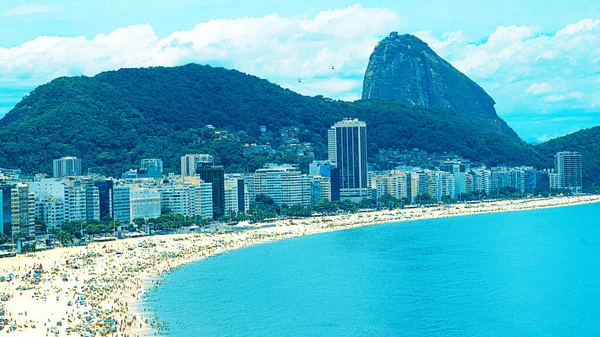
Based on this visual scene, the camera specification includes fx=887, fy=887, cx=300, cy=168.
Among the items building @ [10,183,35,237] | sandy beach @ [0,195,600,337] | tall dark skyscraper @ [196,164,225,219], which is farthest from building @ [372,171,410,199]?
building @ [10,183,35,237]

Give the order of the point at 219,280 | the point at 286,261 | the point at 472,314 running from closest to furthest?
the point at 472,314 < the point at 219,280 < the point at 286,261

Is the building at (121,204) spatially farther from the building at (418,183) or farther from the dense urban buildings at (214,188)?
the building at (418,183)

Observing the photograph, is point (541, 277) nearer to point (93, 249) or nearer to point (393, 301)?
point (393, 301)

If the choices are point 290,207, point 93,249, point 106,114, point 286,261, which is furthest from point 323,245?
point 106,114

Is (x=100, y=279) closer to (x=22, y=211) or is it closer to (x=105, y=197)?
(x=22, y=211)

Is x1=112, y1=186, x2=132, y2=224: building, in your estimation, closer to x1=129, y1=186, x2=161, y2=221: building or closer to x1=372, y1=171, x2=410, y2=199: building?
x1=129, y1=186, x2=161, y2=221: building

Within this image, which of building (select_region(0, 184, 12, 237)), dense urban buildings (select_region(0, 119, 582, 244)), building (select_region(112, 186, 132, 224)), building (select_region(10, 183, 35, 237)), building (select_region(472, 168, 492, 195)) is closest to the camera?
building (select_region(0, 184, 12, 237))
